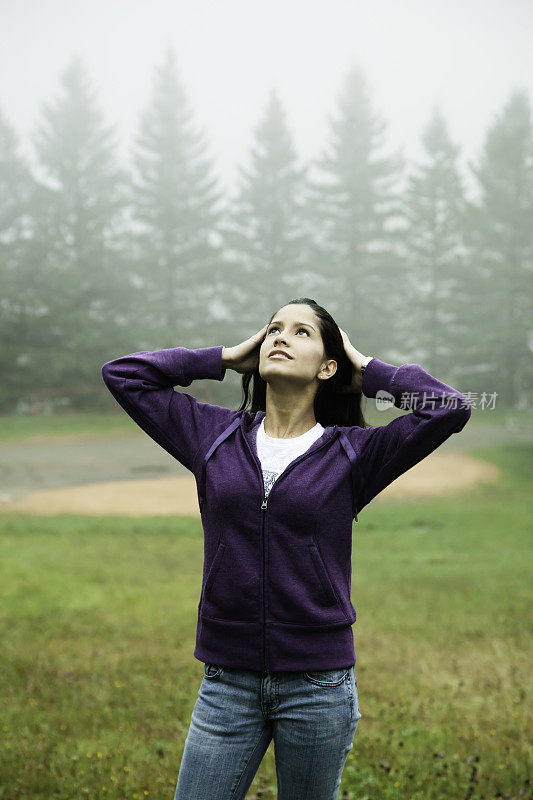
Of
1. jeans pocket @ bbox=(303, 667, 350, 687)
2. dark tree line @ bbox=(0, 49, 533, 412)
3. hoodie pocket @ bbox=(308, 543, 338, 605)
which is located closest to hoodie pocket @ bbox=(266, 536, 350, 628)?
hoodie pocket @ bbox=(308, 543, 338, 605)

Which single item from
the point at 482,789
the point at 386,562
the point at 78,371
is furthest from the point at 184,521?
the point at 78,371

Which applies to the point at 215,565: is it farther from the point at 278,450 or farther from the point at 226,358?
the point at 226,358

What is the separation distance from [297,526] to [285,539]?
2.2 inches

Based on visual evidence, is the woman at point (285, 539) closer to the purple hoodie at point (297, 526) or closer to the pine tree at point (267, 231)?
the purple hoodie at point (297, 526)

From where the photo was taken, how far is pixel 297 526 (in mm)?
2322

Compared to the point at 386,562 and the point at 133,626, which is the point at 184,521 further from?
the point at 133,626

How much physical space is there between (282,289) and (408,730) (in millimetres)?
31563

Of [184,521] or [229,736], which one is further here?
[184,521]

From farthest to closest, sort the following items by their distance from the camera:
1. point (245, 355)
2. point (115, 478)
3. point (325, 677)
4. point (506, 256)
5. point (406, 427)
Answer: point (506, 256) → point (115, 478) → point (245, 355) → point (406, 427) → point (325, 677)

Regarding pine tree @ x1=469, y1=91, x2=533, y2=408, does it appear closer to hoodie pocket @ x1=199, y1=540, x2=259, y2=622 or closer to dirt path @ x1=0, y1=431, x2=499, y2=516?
dirt path @ x1=0, y1=431, x2=499, y2=516

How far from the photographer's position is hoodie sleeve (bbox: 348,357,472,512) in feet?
7.93

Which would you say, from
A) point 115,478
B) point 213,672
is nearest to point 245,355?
point 213,672

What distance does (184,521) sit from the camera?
14.4 metres

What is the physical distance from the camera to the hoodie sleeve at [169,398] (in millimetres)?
2627
